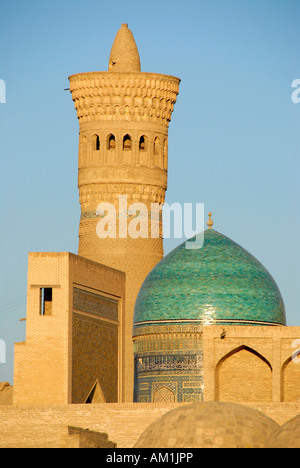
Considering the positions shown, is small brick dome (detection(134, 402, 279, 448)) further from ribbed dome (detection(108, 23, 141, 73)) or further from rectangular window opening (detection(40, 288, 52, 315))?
ribbed dome (detection(108, 23, 141, 73))

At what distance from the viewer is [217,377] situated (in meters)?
27.1

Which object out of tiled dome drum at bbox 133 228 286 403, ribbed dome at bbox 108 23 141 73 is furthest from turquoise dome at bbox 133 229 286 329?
ribbed dome at bbox 108 23 141 73

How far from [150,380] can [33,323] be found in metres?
2.69

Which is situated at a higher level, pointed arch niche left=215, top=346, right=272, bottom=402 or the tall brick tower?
the tall brick tower

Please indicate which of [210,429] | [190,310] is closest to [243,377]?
[190,310]

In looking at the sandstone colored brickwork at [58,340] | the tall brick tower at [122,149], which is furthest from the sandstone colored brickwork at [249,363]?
the tall brick tower at [122,149]

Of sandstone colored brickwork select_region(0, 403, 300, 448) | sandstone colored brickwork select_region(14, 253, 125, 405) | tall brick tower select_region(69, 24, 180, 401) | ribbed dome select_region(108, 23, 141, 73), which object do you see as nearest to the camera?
sandstone colored brickwork select_region(0, 403, 300, 448)

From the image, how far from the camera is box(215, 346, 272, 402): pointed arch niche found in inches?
1061

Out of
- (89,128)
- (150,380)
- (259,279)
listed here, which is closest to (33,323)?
(150,380)

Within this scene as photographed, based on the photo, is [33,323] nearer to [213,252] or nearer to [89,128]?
[213,252]

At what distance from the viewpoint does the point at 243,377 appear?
27.1 metres

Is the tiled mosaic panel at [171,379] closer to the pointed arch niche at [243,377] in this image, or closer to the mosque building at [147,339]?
the mosque building at [147,339]

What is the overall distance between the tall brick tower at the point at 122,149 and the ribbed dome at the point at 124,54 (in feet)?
0.07

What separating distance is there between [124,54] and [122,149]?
7.16ft
